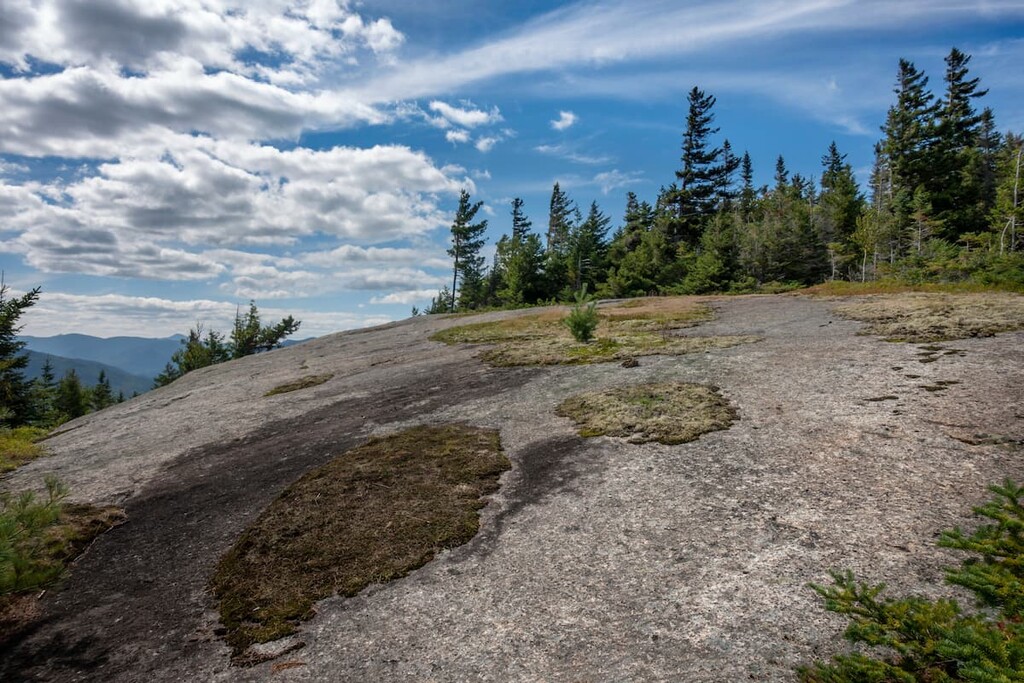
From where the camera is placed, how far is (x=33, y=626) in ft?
20.9

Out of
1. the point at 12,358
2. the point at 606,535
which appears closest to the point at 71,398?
the point at 12,358

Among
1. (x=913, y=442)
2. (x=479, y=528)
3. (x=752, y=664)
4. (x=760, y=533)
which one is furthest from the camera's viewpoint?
(x=913, y=442)

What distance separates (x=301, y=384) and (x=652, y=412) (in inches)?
599

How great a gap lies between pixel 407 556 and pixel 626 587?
3103 millimetres

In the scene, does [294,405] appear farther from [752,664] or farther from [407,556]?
[752,664]

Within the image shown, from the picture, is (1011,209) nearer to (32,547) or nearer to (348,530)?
(348,530)

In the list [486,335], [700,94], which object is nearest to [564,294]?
[700,94]

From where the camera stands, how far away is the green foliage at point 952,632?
3.23m

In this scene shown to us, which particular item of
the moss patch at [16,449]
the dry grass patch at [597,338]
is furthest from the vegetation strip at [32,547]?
the dry grass patch at [597,338]

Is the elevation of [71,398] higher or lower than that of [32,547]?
lower

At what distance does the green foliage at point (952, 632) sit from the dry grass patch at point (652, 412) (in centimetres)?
562

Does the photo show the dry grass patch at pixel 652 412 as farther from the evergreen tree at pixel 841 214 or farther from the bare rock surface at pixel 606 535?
the evergreen tree at pixel 841 214

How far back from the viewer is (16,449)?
15.2 metres

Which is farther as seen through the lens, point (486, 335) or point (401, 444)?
point (486, 335)
